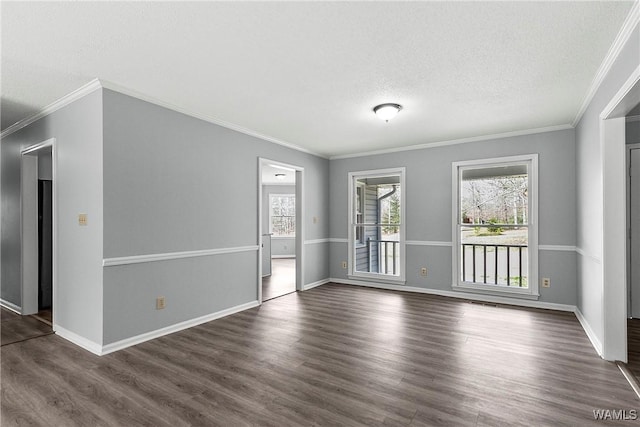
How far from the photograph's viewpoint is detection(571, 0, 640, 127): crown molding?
6.43ft

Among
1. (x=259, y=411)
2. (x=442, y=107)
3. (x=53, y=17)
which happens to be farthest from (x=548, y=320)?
(x=53, y=17)

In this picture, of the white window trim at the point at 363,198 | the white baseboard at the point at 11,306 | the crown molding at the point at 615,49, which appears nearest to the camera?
the crown molding at the point at 615,49

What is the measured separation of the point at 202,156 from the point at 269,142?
1.31 m

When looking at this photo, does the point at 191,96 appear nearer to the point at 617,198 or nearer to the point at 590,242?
the point at 617,198

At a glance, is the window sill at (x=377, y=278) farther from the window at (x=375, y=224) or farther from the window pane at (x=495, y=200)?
the window pane at (x=495, y=200)

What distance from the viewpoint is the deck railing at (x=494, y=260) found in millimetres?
4914

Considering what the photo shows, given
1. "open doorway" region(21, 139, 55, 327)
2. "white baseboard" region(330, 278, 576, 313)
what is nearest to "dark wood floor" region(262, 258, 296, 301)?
"white baseboard" region(330, 278, 576, 313)

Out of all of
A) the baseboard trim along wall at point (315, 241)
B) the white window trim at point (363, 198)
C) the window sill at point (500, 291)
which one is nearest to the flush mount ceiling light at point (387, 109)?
the white window trim at point (363, 198)

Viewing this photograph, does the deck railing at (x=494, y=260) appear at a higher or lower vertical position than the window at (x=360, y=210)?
lower

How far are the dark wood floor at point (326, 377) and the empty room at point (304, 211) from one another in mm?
22

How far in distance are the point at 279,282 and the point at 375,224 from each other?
227 cm

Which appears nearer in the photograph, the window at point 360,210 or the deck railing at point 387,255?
the deck railing at point 387,255

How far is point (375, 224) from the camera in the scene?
20.0ft

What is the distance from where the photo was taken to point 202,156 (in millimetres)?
3930
